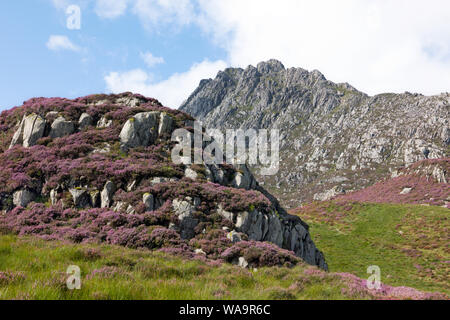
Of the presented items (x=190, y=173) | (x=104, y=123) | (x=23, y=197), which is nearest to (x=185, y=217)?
(x=190, y=173)

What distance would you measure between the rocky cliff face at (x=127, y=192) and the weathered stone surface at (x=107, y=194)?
9 centimetres

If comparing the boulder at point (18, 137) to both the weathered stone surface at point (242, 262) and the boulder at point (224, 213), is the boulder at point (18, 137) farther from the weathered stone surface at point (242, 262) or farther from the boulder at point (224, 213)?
the weathered stone surface at point (242, 262)

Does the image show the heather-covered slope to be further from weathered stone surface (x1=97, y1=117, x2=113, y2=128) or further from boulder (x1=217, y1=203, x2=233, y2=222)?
weathered stone surface (x1=97, y1=117, x2=113, y2=128)

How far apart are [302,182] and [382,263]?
14349 cm

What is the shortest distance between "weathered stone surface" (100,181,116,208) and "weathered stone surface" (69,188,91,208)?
116 cm

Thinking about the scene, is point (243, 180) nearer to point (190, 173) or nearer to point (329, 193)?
point (190, 173)

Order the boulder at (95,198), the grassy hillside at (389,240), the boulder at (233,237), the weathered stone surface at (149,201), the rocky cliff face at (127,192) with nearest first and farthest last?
the rocky cliff face at (127,192)
the boulder at (233,237)
the weathered stone surface at (149,201)
the boulder at (95,198)
the grassy hillside at (389,240)

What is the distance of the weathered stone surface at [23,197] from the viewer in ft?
66.2

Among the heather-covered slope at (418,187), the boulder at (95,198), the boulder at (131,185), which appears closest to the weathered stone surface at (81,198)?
the boulder at (95,198)

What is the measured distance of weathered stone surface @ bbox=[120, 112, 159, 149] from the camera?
90.8 feet

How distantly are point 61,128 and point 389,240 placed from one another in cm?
5809

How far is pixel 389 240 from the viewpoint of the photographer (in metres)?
47.1

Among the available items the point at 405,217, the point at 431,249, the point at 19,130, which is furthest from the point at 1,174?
the point at 405,217
